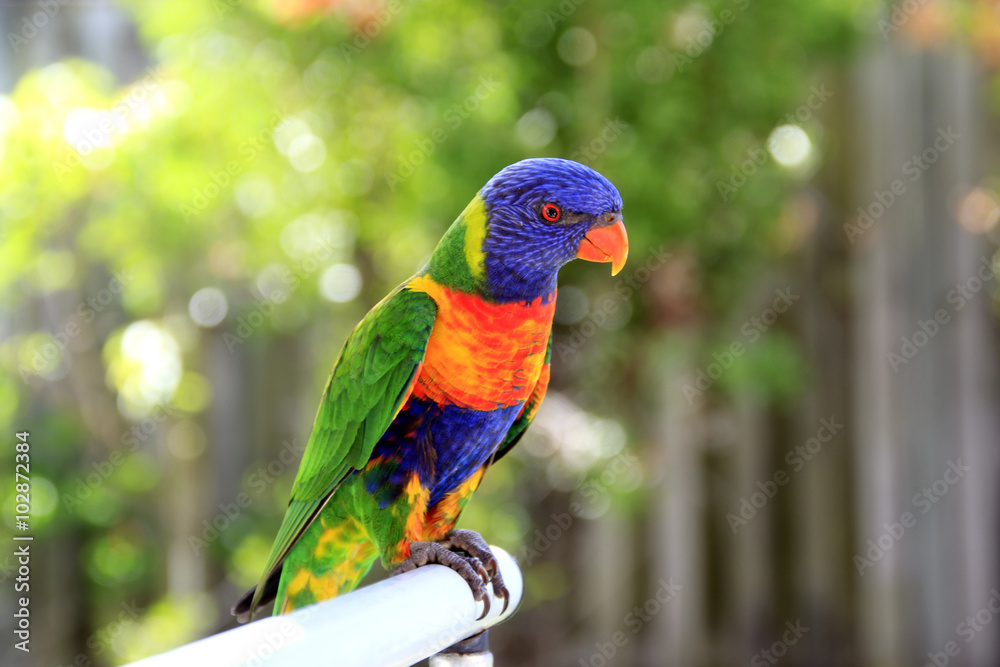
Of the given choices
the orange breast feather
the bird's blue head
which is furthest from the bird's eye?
the orange breast feather

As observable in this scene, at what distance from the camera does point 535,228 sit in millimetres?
1087

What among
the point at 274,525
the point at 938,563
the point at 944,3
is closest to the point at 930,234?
the point at 944,3

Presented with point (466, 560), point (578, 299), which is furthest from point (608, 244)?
point (578, 299)

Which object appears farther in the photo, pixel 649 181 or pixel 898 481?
pixel 898 481

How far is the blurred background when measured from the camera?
2.07 metres

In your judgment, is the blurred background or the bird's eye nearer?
the bird's eye

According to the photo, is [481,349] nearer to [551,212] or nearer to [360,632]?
[551,212]

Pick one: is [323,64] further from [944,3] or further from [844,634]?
[844,634]

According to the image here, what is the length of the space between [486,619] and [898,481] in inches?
78.8

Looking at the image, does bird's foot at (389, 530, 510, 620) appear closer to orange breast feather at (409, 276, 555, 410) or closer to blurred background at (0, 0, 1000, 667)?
orange breast feather at (409, 276, 555, 410)

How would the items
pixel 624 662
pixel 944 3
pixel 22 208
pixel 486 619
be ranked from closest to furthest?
pixel 486 619 < pixel 22 208 < pixel 944 3 < pixel 624 662

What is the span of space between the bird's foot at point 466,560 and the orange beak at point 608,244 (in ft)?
1.38

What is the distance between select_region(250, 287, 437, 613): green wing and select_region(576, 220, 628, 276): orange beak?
8.9 inches

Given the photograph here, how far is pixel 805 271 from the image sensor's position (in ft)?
8.74
